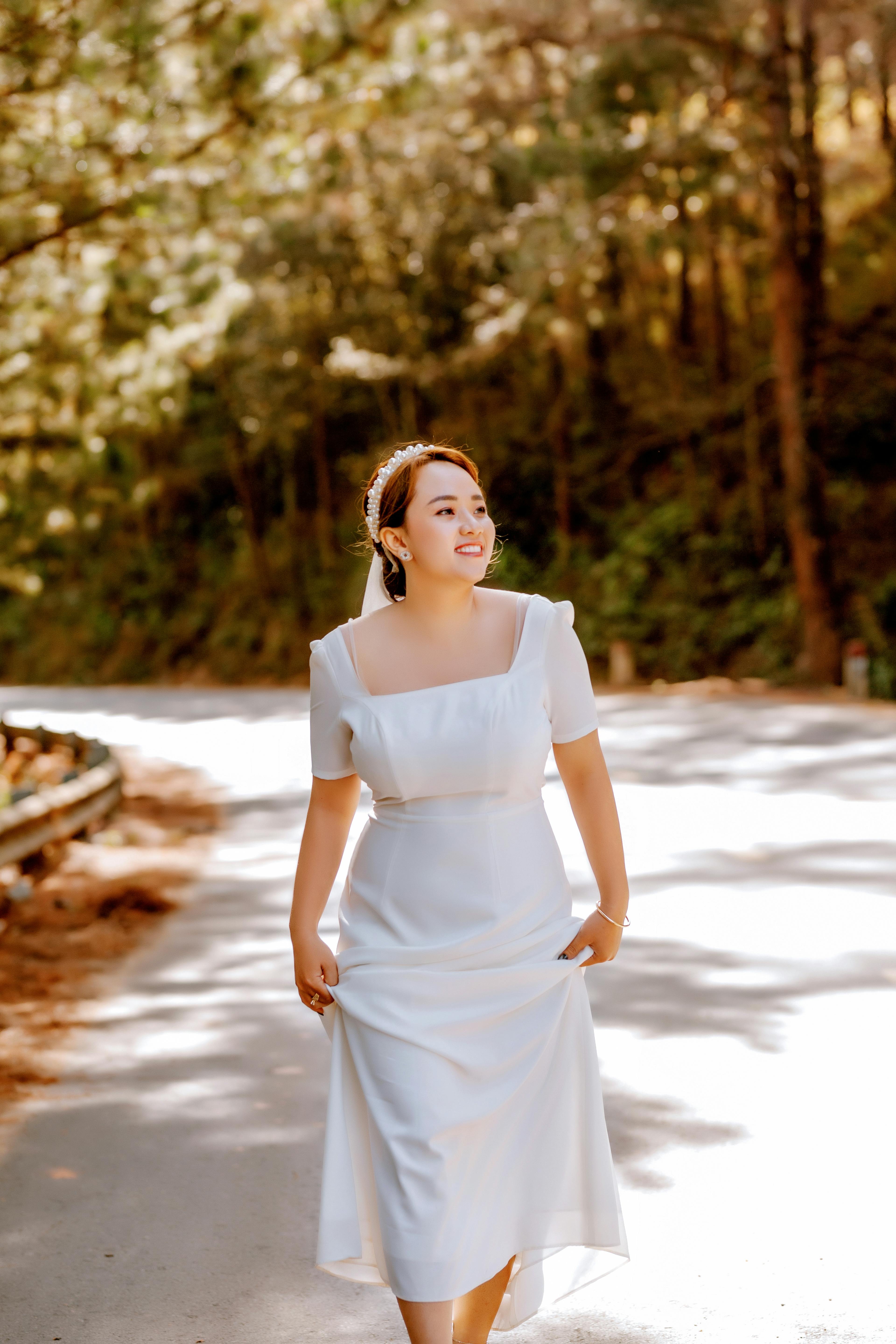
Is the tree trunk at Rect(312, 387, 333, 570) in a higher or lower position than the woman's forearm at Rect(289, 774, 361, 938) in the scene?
higher

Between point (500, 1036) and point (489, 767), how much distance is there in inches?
22.7

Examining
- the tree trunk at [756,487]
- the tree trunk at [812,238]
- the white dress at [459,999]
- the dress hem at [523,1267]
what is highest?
the tree trunk at [812,238]

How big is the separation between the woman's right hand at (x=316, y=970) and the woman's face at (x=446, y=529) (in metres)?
0.85

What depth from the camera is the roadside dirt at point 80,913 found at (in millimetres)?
6621

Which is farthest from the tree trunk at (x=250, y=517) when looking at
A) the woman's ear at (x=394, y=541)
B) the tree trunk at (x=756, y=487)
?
the woman's ear at (x=394, y=541)

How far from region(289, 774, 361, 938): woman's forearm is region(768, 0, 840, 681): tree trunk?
66.0ft

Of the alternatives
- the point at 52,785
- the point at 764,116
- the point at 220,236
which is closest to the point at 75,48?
the point at 220,236

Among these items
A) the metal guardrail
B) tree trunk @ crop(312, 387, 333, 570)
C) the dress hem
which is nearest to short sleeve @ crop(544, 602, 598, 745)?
the dress hem

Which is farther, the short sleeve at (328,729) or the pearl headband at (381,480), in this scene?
the pearl headband at (381,480)

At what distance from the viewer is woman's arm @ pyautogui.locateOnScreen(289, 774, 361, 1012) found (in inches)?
Answer: 129

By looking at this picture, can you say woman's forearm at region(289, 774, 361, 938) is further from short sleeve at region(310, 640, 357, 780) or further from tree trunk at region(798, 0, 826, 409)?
tree trunk at region(798, 0, 826, 409)

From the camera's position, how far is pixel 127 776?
16438 mm

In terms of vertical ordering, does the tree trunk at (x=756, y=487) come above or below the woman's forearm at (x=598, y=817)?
above

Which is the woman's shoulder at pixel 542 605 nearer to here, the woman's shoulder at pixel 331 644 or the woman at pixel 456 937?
the woman at pixel 456 937
